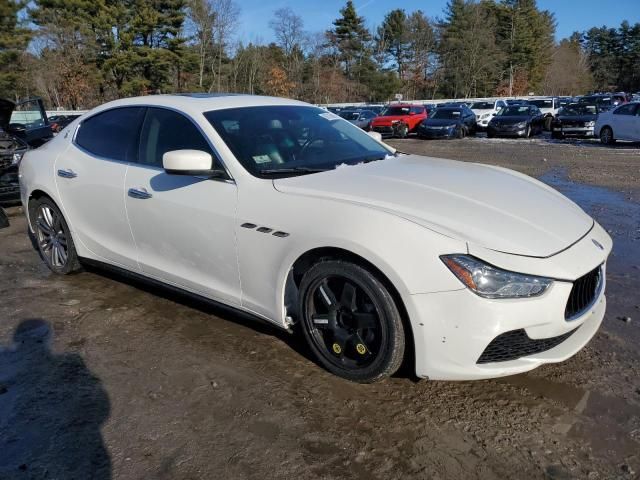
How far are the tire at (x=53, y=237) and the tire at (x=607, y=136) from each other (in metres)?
18.8

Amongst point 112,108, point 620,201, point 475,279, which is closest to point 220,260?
point 475,279

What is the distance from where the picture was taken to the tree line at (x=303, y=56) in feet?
146

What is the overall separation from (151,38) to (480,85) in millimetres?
42358

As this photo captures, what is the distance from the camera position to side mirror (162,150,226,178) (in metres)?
3.04

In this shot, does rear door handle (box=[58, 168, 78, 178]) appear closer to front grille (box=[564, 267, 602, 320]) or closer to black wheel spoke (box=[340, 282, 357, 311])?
black wheel spoke (box=[340, 282, 357, 311])

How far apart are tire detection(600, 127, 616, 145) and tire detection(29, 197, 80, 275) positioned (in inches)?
739

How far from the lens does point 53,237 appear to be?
4715 mm

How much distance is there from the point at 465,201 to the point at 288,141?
1325 mm

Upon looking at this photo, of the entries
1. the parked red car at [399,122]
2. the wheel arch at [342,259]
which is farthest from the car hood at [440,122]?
the wheel arch at [342,259]

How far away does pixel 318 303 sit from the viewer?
9.59 feet

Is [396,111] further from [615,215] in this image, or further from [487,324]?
[487,324]

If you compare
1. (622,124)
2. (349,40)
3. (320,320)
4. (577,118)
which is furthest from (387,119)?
(349,40)

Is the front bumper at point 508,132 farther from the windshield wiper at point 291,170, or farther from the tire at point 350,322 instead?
the tire at point 350,322

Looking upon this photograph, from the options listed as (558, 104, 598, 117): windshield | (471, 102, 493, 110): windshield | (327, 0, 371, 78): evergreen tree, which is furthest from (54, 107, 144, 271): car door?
(327, 0, 371, 78): evergreen tree
